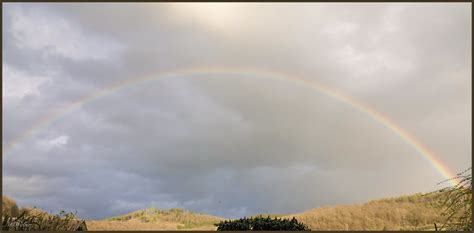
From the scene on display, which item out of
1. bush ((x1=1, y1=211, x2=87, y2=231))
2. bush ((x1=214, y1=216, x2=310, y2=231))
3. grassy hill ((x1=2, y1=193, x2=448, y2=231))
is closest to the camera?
bush ((x1=1, y1=211, x2=87, y2=231))

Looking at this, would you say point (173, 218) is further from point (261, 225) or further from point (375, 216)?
point (261, 225)

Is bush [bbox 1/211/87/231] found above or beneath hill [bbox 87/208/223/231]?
beneath

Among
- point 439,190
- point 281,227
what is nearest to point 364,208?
point 281,227

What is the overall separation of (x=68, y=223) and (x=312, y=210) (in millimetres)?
26307

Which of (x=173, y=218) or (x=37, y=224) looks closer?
(x=37, y=224)

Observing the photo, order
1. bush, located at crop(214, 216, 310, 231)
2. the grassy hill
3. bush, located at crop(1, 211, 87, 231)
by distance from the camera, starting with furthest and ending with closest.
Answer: the grassy hill, bush, located at crop(214, 216, 310, 231), bush, located at crop(1, 211, 87, 231)

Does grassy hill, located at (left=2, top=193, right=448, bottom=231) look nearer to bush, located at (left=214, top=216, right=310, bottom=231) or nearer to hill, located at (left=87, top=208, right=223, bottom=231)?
hill, located at (left=87, top=208, right=223, bottom=231)

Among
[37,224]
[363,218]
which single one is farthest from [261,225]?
[363,218]

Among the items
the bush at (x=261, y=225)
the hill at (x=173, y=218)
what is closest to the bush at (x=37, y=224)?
the bush at (x=261, y=225)

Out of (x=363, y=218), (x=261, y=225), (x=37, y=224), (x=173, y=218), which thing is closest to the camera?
(x=37, y=224)

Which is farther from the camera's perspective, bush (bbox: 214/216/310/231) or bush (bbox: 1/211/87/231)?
bush (bbox: 214/216/310/231)

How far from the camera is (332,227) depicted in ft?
104

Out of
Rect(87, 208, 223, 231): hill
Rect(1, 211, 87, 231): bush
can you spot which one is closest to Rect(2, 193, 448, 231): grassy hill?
Rect(87, 208, 223, 231): hill

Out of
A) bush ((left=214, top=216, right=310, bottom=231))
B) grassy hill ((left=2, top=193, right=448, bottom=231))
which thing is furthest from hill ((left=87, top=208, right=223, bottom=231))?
bush ((left=214, top=216, right=310, bottom=231))
